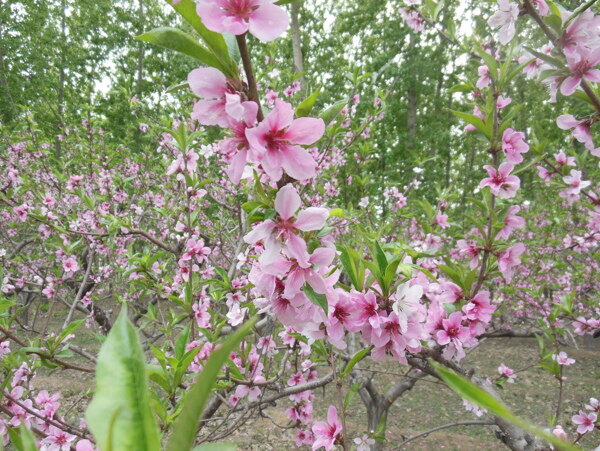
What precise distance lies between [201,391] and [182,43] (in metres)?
0.79

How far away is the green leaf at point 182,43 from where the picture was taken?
83 cm

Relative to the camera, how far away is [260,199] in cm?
101

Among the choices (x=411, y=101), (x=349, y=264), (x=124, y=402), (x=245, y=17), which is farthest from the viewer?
(x=411, y=101)

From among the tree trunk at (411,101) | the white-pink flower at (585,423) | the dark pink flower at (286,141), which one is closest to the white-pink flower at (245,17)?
the dark pink flower at (286,141)

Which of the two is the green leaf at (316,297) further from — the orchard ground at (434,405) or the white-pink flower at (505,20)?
the orchard ground at (434,405)

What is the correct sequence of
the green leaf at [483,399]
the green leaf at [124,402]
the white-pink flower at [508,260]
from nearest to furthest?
1. the green leaf at [483,399]
2. the green leaf at [124,402]
3. the white-pink flower at [508,260]

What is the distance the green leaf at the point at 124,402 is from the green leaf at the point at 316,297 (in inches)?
22.7

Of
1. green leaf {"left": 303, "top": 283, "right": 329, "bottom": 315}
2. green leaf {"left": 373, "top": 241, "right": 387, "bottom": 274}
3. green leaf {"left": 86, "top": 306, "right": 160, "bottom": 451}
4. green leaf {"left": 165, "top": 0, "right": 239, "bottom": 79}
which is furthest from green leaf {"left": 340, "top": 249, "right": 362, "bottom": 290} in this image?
green leaf {"left": 86, "top": 306, "right": 160, "bottom": 451}

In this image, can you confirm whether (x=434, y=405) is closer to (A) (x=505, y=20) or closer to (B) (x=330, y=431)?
(B) (x=330, y=431)

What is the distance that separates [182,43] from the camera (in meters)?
0.84

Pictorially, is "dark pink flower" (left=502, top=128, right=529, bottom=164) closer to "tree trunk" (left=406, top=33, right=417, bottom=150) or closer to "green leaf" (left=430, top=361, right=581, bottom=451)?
"green leaf" (left=430, top=361, right=581, bottom=451)

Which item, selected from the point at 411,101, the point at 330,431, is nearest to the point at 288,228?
the point at 330,431

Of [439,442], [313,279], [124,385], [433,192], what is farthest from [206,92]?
[433,192]

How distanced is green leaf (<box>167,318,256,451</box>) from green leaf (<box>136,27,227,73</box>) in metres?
0.74
